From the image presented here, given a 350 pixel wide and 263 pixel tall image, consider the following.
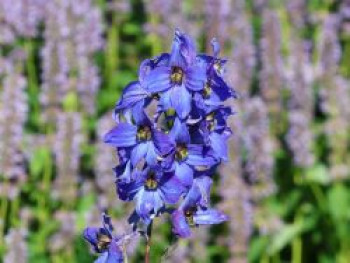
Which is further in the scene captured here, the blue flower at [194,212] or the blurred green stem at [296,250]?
the blurred green stem at [296,250]

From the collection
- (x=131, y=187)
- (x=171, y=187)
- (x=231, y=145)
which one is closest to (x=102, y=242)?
(x=131, y=187)

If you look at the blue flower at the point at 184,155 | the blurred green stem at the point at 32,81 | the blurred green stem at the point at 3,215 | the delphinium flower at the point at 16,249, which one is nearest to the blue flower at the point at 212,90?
A: the blue flower at the point at 184,155

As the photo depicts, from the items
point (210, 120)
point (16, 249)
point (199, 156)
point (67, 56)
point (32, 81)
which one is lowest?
point (16, 249)

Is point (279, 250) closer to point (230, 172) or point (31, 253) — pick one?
point (230, 172)

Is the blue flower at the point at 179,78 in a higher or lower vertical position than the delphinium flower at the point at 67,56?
lower

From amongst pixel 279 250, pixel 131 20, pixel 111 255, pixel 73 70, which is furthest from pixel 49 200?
pixel 111 255

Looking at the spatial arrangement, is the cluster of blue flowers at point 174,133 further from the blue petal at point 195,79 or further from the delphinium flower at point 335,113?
the delphinium flower at point 335,113

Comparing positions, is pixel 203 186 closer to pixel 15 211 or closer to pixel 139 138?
pixel 139 138
